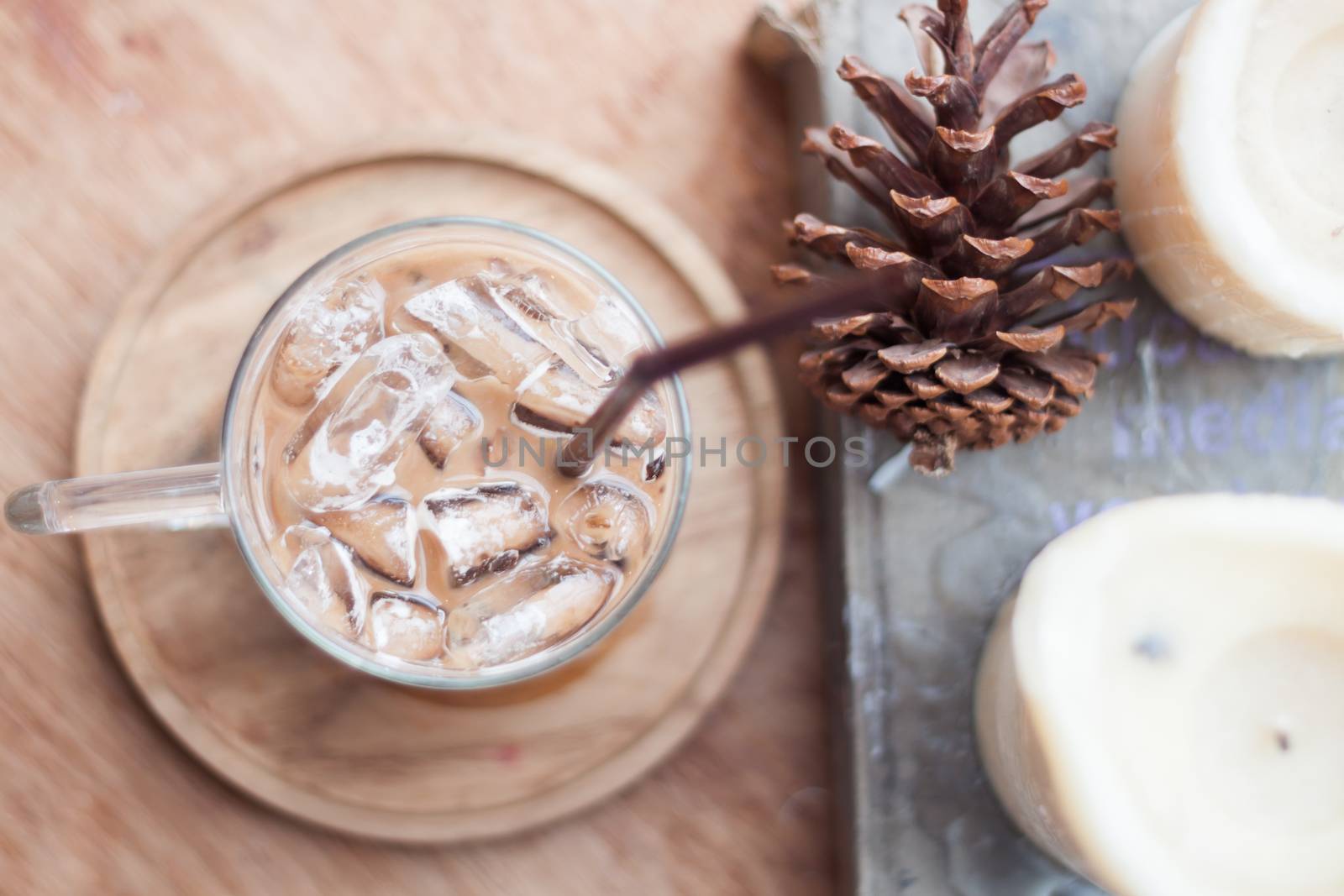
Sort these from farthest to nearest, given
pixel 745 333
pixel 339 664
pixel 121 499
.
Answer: pixel 339 664, pixel 121 499, pixel 745 333

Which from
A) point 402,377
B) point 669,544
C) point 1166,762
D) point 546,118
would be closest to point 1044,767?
point 1166,762

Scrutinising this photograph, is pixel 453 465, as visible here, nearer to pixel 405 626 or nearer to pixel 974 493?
pixel 405 626

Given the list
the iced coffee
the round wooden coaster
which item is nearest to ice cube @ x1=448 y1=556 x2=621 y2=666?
the iced coffee

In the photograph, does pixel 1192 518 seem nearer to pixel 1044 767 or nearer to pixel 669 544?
pixel 1044 767

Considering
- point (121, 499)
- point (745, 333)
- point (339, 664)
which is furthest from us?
point (339, 664)

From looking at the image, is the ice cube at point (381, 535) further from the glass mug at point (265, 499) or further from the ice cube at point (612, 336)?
the ice cube at point (612, 336)

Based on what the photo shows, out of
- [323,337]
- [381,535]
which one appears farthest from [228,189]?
[381,535]

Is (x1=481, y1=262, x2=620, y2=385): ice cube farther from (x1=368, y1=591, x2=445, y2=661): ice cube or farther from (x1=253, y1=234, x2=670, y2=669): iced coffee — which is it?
(x1=368, y1=591, x2=445, y2=661): ice cube

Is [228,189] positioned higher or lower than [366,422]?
higher
